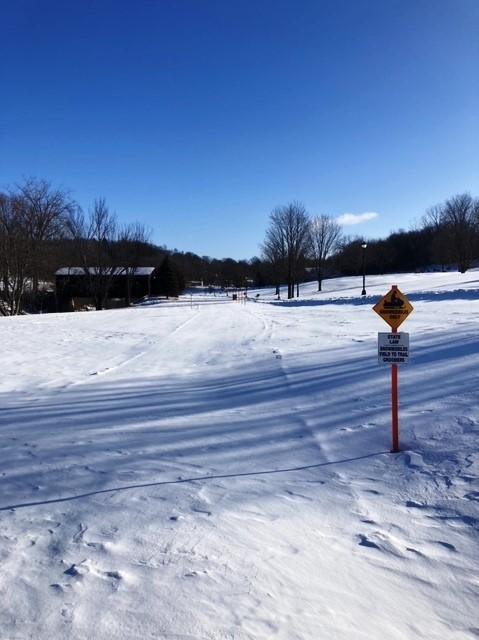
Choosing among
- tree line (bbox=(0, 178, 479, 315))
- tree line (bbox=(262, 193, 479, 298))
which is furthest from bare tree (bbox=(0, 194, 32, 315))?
tree line (bbox=(262, 193, 479, 298))

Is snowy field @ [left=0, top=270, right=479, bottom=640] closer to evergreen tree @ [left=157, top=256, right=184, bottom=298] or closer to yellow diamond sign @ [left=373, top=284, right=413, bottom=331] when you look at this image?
yellow diamond sign @ [left=373, top=284, right=413, bottom=331]

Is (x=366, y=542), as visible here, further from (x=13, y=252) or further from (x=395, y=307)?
(x=13, y=252)

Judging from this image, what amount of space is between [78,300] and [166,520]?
5859cm

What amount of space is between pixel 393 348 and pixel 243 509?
2592mm

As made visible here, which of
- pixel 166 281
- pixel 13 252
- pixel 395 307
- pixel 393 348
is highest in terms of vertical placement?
pixel 13 252

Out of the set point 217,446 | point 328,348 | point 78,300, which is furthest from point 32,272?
point 217,446

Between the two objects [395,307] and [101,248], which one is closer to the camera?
[395,307]

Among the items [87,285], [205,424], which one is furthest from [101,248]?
[205,424]

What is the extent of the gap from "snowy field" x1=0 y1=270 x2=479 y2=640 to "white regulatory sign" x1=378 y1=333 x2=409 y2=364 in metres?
0.99

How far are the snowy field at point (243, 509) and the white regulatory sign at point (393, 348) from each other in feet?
3.25

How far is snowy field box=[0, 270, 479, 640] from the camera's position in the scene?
8.34 ft

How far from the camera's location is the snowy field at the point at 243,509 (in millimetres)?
2541

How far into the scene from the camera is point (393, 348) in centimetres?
524

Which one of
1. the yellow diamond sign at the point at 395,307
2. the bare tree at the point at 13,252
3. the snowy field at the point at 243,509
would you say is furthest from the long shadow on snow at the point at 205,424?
the bare tree at the point at 13,252
